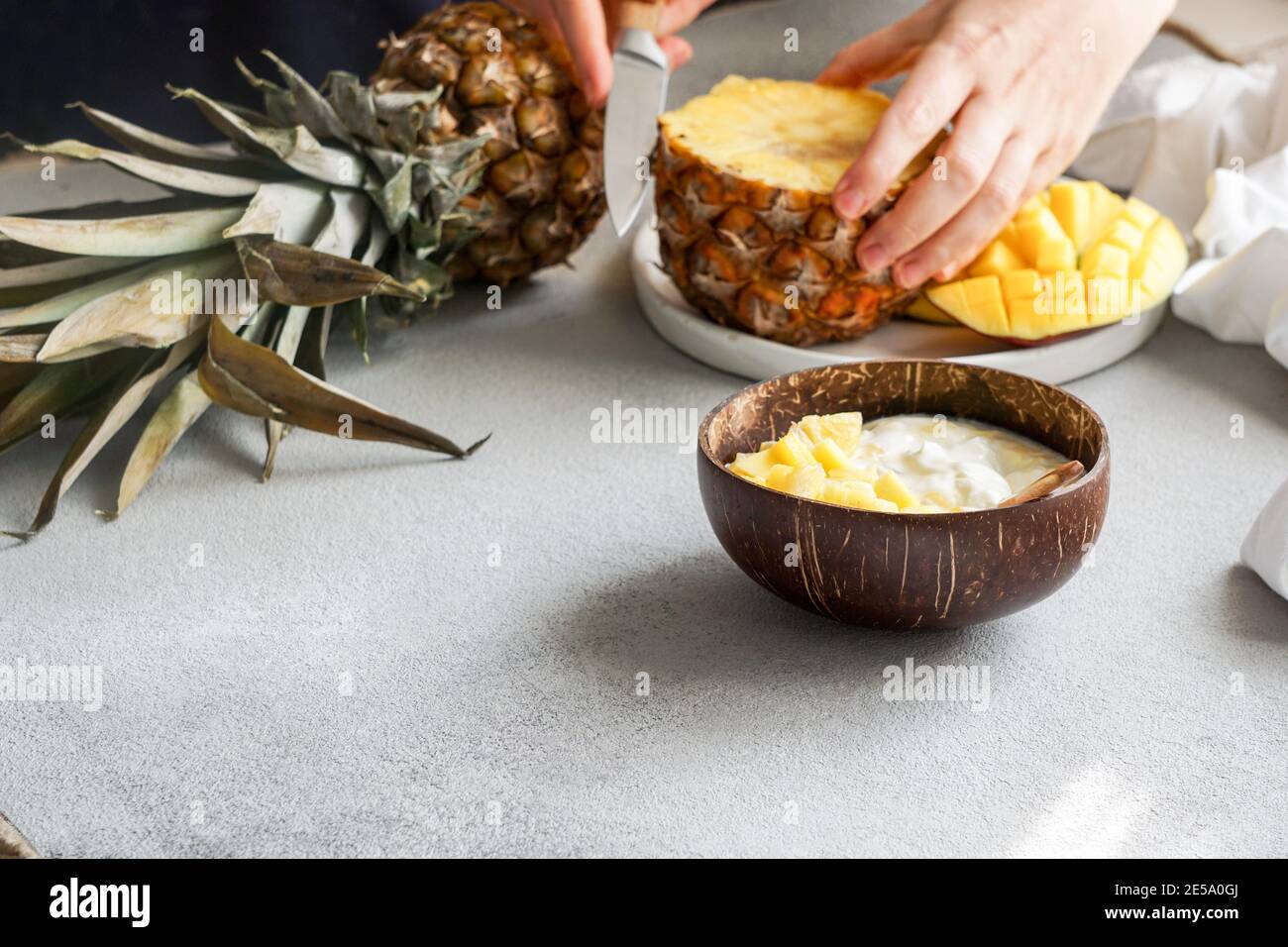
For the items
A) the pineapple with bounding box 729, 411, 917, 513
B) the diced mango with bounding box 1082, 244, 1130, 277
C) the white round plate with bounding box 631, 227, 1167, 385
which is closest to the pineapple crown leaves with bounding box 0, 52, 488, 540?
the white round plate with bounding box 631, 227, 1167, 385

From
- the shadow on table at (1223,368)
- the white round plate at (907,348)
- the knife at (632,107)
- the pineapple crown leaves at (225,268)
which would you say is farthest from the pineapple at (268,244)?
the shadow on table at (1223,368)

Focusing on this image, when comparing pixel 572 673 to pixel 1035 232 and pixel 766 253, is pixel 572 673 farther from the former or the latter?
pixel 1035 232

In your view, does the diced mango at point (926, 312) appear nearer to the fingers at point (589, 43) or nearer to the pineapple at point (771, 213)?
the pineapple at point (771, 213)

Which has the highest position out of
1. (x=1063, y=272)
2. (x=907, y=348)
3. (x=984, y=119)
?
(x=984, y=119)

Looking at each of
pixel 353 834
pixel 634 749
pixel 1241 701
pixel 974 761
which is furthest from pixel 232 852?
pixel 1241 701

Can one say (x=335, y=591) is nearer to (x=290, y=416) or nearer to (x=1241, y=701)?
(x=290, y=416)

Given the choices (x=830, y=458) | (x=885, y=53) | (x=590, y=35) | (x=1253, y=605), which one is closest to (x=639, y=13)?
(x=590, y=35)
